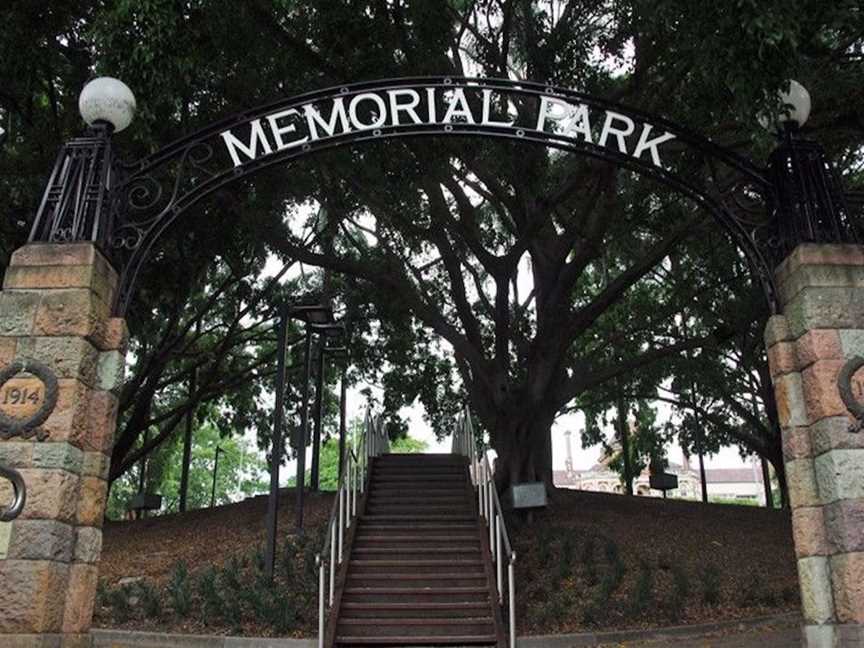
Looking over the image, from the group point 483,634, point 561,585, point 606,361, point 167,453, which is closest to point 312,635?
point 483,634

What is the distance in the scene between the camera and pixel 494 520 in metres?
Answer: 9.55

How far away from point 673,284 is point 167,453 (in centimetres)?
2000

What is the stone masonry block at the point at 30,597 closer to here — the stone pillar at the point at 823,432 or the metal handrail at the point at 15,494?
the metal handrail at the point at 15,494

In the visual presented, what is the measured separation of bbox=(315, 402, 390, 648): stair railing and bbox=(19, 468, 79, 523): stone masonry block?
9.69ft

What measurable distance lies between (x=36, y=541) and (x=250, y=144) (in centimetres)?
314

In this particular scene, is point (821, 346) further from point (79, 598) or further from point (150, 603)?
point (150, 603)

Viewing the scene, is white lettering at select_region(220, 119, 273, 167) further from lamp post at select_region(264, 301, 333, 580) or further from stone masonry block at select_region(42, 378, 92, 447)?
lamp post at select_region(264, 301, 333, 580)

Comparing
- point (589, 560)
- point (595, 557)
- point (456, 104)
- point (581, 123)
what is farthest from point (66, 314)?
point (595, 557)

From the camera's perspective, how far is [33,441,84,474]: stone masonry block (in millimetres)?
4789

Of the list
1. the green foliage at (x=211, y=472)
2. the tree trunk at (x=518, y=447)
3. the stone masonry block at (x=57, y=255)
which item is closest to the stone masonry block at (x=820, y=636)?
the stone masonry block at (x=57, y=255)

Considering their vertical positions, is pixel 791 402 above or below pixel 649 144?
below

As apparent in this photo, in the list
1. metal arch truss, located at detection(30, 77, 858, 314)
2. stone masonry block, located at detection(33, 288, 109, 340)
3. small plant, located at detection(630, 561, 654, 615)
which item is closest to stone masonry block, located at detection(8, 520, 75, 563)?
stone masonry block, located at detection(33, 288, 109, 340)

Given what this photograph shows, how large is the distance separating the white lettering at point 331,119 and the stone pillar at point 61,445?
1.84m

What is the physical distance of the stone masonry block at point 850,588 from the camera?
15.5ft
